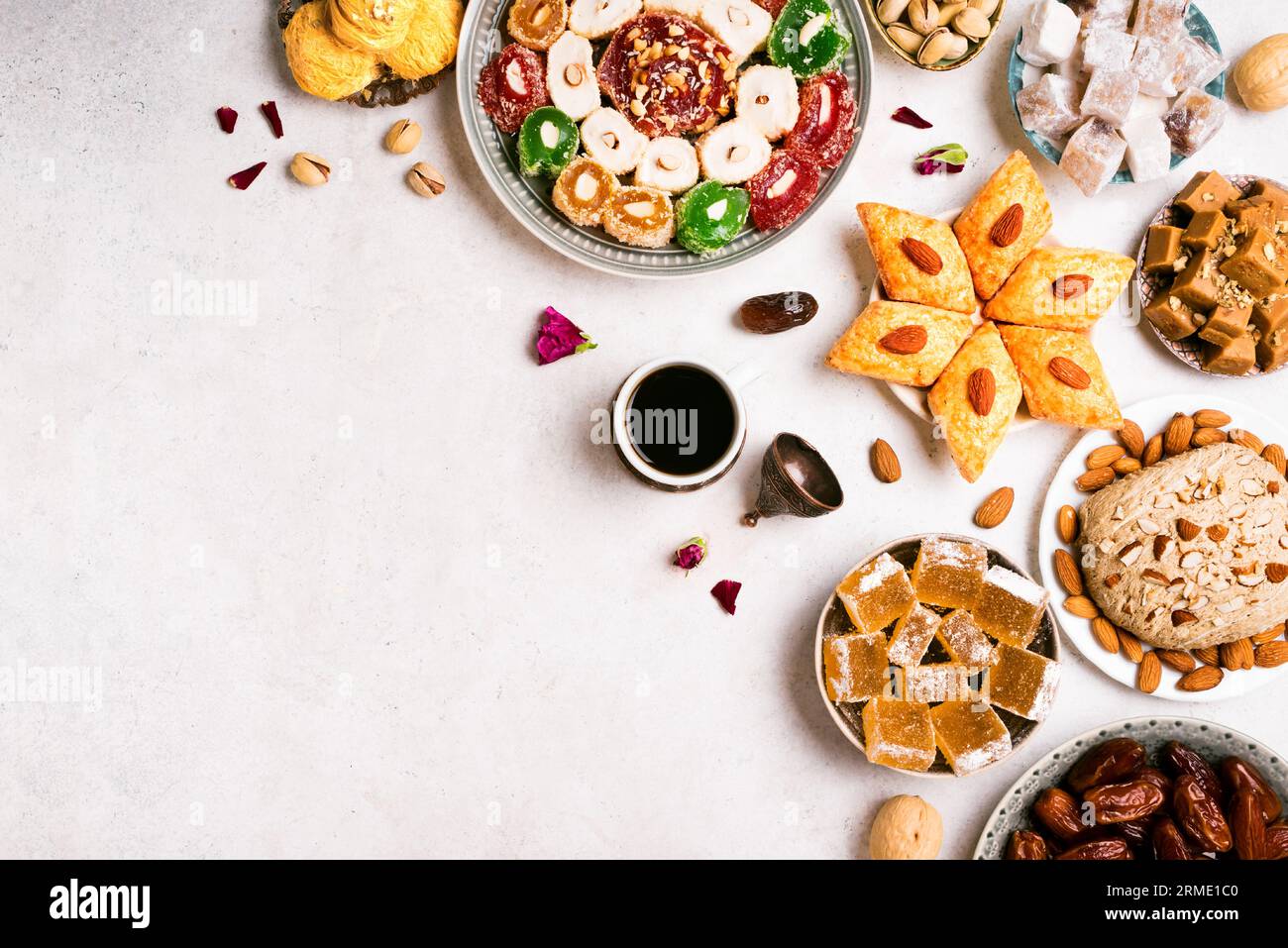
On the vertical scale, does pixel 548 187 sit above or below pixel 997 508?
above

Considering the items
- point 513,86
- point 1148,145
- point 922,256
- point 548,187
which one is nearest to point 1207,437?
point 1148,145

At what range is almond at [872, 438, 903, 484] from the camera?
188cm

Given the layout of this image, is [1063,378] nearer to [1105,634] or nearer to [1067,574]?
[1067,574]

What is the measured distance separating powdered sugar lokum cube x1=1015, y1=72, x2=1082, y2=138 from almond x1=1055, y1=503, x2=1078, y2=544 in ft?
2.41

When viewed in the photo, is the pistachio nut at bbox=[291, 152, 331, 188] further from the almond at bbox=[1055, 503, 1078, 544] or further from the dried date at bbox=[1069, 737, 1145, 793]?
the dried date at bbox=[1069, 737, 1145, 793]

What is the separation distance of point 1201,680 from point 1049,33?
1.27 metres

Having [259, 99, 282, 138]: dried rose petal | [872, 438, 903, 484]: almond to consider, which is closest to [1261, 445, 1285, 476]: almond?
[872, 438, 903, 484]: almond

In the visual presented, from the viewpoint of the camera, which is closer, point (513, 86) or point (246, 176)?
point (513, 86)

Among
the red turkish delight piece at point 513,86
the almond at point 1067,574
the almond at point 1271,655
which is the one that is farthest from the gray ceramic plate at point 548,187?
the almond at point 1271,655

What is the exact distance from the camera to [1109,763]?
1764 mm

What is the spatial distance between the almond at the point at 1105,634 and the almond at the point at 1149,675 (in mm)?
60

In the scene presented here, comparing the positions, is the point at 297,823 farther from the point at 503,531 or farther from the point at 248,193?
the point at 248,193

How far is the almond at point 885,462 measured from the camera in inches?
74.0

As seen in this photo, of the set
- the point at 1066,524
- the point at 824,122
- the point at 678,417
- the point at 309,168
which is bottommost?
the point at 1066,524
